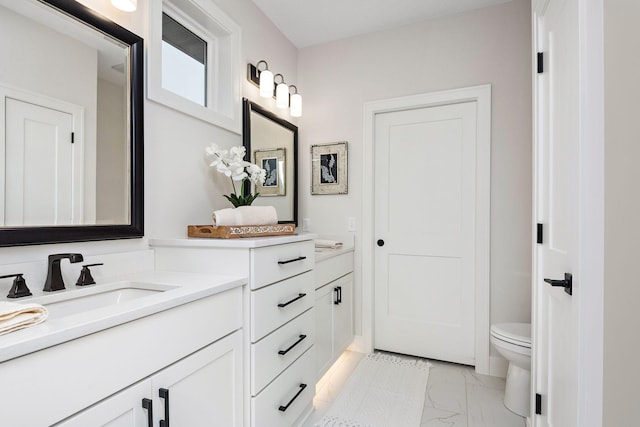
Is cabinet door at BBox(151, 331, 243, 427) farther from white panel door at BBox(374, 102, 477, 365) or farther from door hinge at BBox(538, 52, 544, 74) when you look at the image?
door hinge at BBox(538, 52, 544, 74)

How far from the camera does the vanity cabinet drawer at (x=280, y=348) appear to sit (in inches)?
52.2

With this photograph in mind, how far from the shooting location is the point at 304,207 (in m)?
2.86

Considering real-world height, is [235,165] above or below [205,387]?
above

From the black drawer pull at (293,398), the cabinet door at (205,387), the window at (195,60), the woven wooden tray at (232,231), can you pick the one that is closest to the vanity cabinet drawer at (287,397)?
the black drawer pull at (293,398)

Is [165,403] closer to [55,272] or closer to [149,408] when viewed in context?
[149,408]

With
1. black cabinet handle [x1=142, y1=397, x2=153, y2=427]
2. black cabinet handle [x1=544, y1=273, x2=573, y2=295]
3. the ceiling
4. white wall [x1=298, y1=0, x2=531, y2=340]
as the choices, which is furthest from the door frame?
black cabinet handle [x1=142, y1=397, x2=153, y2=427]

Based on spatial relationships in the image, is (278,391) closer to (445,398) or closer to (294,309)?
(294,309)

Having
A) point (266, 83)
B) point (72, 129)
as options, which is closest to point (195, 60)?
point (266, 83)

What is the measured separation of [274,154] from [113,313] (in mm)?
1827

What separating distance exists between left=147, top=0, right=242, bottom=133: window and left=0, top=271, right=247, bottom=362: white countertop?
0.87 meters

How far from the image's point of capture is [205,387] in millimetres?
1098

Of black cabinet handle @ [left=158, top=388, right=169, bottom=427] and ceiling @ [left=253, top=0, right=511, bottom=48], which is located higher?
ceiling @ [left=253, top=0, right=511, bottom=48]

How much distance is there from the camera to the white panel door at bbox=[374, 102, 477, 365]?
2.44 m

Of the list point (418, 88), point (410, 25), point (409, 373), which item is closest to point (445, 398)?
point (409, 373)
